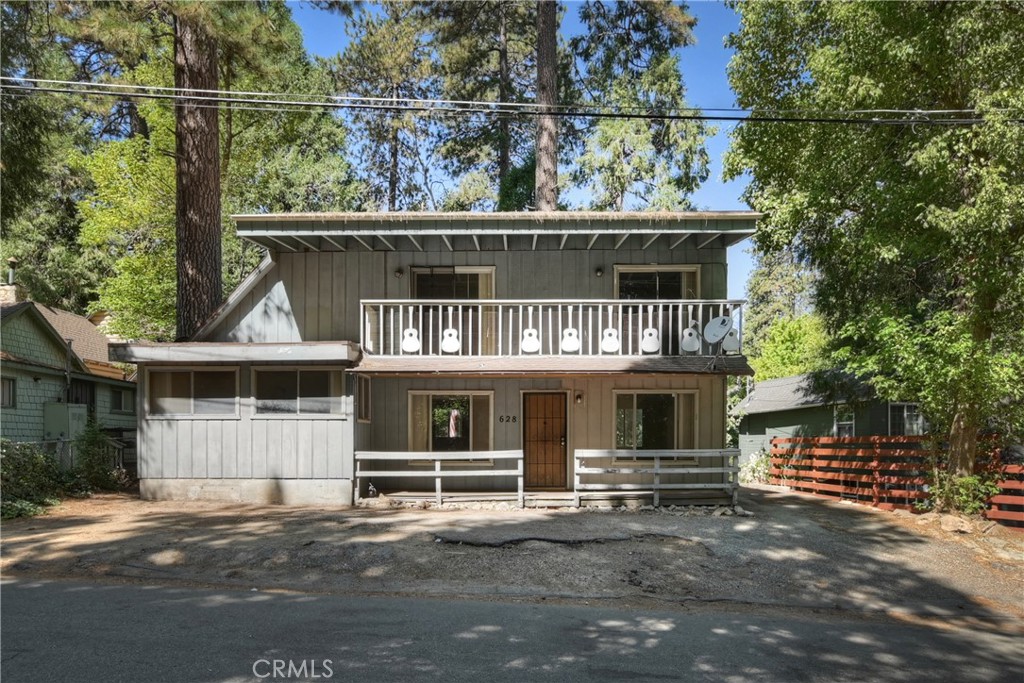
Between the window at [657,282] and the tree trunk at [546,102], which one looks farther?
the tree trunk at [546,102]

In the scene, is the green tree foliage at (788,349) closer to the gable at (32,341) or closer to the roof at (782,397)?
the roof at (782,397)

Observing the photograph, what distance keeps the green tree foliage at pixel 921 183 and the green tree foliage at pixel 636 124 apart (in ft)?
30.1

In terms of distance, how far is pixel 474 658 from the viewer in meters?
6.54

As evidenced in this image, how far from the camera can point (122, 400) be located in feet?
89.7

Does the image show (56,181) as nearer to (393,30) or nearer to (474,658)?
(393,30)

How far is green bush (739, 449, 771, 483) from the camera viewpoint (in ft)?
78.5

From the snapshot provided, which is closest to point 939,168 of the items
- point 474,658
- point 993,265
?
point 993,265

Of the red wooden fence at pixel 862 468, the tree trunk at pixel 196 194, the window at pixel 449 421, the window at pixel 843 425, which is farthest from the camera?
the window at pixel 843 425

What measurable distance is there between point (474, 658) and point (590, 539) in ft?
16.5

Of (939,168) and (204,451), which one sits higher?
(939,168)

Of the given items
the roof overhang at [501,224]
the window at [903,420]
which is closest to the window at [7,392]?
the roof overhang at [501,224]

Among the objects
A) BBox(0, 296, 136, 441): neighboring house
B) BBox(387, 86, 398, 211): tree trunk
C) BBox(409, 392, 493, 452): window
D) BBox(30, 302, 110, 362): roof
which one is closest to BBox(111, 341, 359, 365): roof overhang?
BBox(409, 392, 493, 452): window

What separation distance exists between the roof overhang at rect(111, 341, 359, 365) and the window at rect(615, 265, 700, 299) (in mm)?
5488

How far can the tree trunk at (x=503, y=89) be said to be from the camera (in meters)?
28.3
